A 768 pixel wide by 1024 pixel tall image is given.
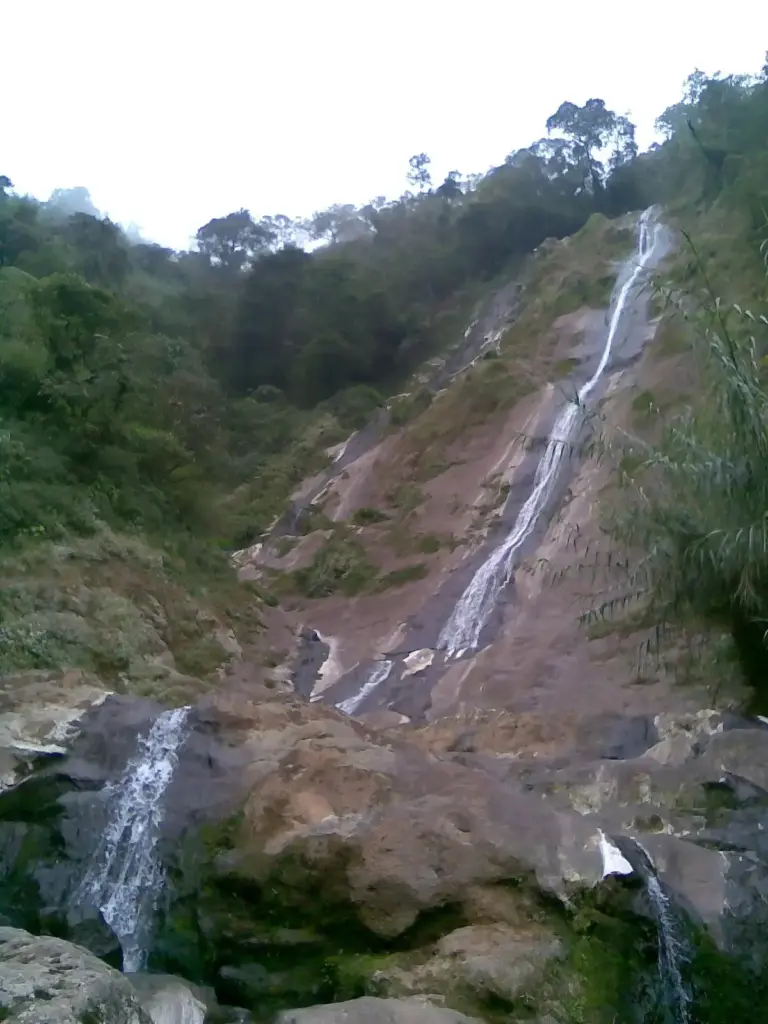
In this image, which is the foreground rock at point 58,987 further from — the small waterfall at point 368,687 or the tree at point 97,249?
the tree at point 97,249

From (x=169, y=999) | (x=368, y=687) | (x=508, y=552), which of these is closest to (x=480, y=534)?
(x=508, y=552)

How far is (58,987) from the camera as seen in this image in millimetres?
3988

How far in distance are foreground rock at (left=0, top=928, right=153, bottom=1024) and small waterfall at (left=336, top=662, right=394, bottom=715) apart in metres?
9.34

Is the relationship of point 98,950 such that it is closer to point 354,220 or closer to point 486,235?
point 486,235

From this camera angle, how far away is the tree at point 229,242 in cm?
3984

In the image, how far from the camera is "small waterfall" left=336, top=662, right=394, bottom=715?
14.2m

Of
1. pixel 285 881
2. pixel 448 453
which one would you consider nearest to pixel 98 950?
pixel 285 881

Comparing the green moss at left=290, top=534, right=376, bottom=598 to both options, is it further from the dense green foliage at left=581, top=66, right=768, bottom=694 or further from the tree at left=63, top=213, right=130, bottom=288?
the dense green foliage at left=581, top=66, right=768, bottom=694

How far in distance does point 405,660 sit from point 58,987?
38.5ft

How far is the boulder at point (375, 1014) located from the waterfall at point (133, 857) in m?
2.00

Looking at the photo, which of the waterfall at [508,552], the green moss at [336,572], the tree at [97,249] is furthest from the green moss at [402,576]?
the tree at [97,249]

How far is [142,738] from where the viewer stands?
27.8 feet

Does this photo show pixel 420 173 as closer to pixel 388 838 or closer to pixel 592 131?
pixel 592 131

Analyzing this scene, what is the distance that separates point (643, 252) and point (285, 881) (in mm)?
27631
